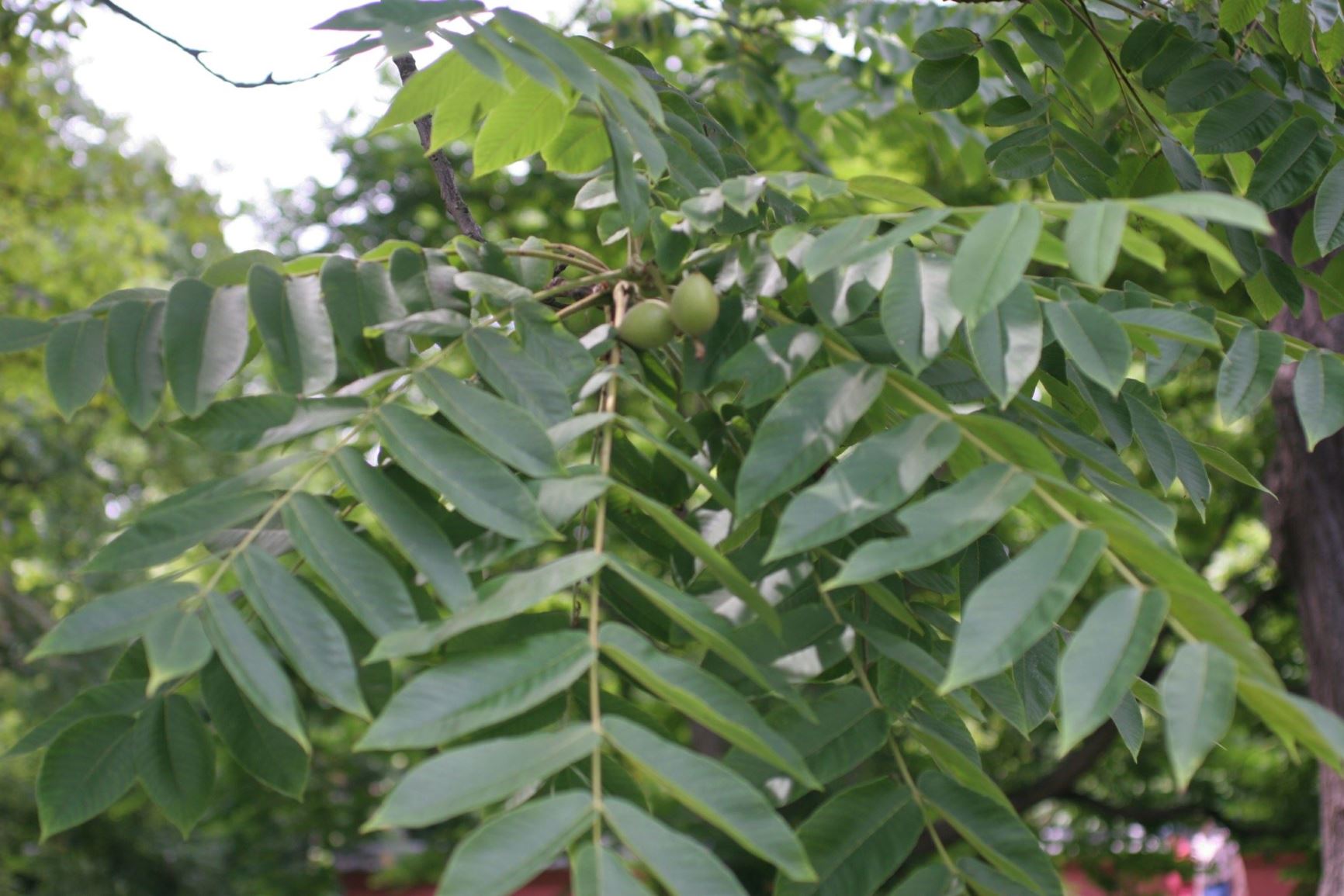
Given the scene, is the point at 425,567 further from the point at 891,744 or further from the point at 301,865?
the point at 301,865

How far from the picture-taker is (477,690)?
3.23 feet

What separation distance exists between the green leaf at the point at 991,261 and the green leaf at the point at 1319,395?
0.63m

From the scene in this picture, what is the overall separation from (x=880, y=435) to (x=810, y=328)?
0.78ft

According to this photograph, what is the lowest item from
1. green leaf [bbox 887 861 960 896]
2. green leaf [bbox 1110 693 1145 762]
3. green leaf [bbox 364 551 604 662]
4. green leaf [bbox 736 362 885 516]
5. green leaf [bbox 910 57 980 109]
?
green leaf [bbox 1110 693 1145 762]

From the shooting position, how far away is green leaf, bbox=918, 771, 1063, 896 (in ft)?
3.74

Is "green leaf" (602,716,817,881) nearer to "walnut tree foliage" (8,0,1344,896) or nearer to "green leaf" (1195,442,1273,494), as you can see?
"walnut tree foliage" (8,0,1344,896)

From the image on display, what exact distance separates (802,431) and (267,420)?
606 mm

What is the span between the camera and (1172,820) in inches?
279

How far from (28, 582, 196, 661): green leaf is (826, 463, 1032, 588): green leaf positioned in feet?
2.04

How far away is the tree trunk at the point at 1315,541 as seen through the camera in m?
4.02

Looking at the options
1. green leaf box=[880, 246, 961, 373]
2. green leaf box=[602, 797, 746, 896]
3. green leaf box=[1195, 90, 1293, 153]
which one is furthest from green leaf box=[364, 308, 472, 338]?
green leaf box=[1195, 90, 1293, 153]

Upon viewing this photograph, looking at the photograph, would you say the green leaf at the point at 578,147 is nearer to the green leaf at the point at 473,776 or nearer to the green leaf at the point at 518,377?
the green leaf at the point at 518,377

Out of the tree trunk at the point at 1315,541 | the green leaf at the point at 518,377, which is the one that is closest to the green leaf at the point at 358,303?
the green leaf at the point at 518,377

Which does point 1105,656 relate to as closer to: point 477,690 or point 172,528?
point 477,690
